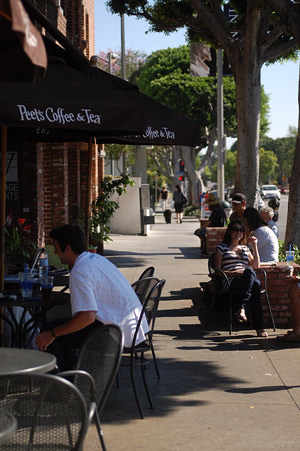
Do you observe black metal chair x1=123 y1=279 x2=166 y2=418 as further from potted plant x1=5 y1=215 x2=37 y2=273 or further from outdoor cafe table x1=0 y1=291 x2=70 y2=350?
potted plant x1=5 y1=215 x2=37 y2=273

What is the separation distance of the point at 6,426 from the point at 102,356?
1576 mm

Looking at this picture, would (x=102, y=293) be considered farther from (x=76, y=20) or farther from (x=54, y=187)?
(x=76, y=20)

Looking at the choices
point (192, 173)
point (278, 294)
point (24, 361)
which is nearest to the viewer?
point (24, 361)

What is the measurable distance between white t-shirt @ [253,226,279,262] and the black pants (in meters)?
4.55

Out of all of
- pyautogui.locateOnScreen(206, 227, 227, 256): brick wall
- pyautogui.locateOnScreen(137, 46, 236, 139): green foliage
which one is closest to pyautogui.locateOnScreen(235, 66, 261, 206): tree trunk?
pyautogui.locateOnScreen(206, 227, 227, 256): brick wall

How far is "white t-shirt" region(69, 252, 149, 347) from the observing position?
5.45 m

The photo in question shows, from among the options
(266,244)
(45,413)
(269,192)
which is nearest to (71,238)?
(45,413)

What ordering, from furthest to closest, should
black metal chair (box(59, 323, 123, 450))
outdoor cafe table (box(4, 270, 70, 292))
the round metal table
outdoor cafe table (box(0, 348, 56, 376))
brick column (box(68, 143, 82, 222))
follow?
brick column (box(68, 143, 82, 222)) → outdoor cafe table (box(4, 270, 70, 292)) → black metal chair (box(59, 323, 123, 450)) → outdoor cafe table (box(0, 348, 56, 376)) → the round metal table

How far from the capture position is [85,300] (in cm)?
544

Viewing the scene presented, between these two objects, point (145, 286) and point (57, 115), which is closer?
point (57, 115)

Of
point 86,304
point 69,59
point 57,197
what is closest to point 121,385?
point 86,304

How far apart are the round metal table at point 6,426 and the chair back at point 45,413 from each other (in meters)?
0.14

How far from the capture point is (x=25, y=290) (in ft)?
21.5

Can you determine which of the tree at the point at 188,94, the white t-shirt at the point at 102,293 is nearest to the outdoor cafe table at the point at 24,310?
the white t-shirt at the point at 102,293
